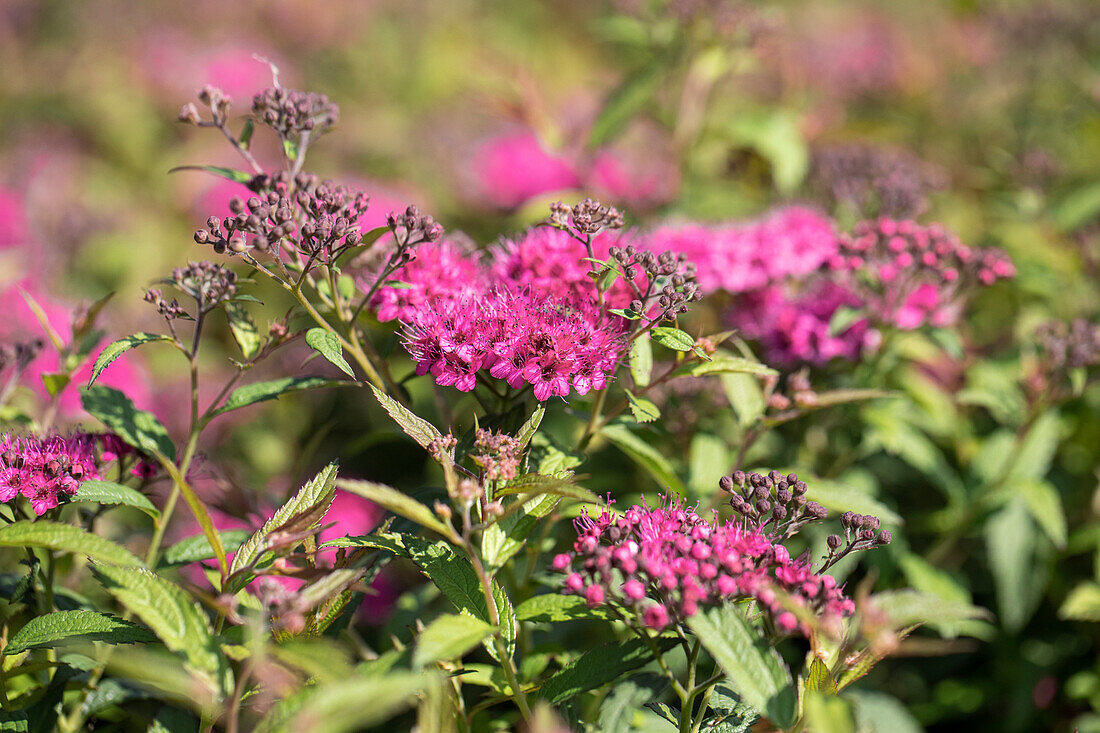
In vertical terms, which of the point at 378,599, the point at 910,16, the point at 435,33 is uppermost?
the point at 435,33

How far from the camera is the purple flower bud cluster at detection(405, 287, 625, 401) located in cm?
126

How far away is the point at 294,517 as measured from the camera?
121cm

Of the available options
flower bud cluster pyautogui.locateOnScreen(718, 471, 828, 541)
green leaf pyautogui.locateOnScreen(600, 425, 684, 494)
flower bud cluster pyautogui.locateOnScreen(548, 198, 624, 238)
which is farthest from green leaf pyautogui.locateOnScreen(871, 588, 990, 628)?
flower bud cluster pyautogui.locateOnScreen(548, 198, 624, 238)

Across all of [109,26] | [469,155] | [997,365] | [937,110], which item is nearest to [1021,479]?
[997,365]

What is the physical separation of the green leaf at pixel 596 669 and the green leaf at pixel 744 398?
582mm

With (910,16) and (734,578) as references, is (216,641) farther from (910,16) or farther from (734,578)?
(910,16)

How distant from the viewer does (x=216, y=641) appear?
109cm

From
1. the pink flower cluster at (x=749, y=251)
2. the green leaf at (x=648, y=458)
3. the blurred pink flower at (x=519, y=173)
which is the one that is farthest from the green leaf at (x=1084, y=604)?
the blurred pink flower at (x=519, y=173)

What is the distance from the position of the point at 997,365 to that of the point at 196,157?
3.43 m

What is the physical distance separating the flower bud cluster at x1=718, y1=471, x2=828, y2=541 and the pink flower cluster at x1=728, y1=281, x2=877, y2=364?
2.20 ft

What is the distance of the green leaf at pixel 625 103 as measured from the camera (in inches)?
97.7

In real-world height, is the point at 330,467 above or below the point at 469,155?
below

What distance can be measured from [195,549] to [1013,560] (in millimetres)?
1862

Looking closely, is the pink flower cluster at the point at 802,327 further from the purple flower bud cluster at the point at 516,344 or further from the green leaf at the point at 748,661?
the green leaf at the point at 748,661
